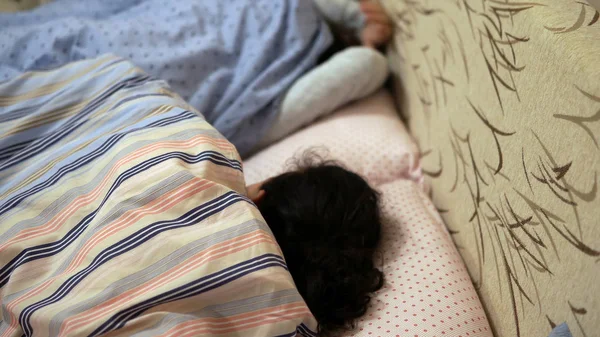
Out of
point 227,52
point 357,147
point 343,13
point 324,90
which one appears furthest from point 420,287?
point 343,13

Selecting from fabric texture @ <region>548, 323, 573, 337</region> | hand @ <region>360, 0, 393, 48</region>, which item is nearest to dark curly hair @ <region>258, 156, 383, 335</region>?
fabric texture @ <region>548, 323, 573, 337</region>

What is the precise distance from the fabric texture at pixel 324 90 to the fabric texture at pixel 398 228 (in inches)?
1.1

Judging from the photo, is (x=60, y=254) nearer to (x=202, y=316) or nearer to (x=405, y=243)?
(x=202, y=316)

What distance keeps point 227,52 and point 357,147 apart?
0.37m

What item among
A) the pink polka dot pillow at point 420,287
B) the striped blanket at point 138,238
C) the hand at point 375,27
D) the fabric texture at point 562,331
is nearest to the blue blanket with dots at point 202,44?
the hand at point 375,27

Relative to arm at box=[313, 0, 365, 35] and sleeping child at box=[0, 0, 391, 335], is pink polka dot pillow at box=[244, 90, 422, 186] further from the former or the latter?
arm at box=[313, 0, 365, 35]

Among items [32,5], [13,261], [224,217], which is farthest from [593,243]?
[32,5]

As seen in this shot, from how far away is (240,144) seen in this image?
116 centimetres

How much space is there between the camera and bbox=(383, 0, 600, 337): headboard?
0.57 meters

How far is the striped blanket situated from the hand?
62 centimetres

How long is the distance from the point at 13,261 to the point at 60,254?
0.18 ft

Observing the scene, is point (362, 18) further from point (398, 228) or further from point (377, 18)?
point (398, 228)

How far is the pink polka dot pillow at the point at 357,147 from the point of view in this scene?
3.44ft

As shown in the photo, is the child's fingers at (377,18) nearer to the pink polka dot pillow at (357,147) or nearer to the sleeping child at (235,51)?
the sleeping child at (235,51)
